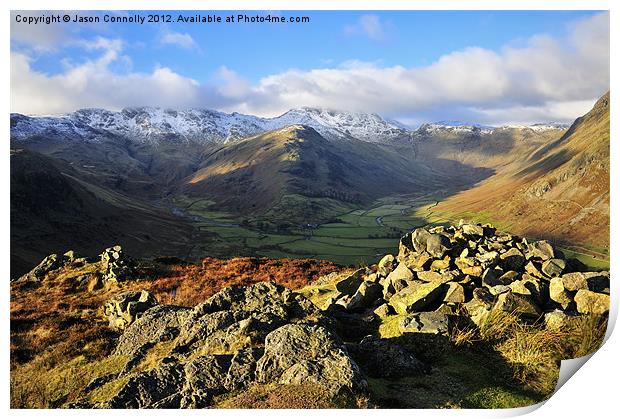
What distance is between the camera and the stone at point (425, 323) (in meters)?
16.1

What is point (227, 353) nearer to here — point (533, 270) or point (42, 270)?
point (533, 270)

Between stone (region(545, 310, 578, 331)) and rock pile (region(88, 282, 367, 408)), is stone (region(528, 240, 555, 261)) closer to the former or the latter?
stone (region(545, 310, 578, 331))

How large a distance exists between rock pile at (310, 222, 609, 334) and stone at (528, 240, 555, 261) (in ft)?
0.15

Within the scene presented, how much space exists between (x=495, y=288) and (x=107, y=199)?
210 m

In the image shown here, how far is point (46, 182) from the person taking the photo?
170 m

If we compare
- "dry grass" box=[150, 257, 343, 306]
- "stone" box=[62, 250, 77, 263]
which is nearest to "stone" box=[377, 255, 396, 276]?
"dry grass" box=[150, 257, 343, 306]

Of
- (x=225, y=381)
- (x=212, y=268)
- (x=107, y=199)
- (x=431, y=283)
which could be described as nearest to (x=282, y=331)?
(x=225, y=381)

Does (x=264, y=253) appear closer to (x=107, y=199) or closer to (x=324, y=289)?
(x=107, y=199)

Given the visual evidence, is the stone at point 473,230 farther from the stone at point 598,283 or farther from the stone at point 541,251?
the stone at point 598,283

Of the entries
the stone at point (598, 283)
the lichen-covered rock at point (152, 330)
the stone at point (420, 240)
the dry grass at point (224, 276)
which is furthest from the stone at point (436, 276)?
the dry grass at point (224, 276)

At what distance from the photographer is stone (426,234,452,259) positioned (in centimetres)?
2128

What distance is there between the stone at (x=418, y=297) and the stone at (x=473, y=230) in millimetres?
6438

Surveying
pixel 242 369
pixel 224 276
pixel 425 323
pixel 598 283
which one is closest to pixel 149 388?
pixel 242 369
